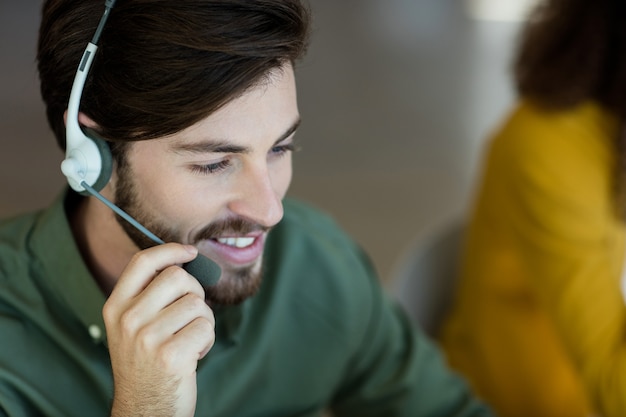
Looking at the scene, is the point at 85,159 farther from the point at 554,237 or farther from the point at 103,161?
the point at 554,237

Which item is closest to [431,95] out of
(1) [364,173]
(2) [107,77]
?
(1) [364,173]

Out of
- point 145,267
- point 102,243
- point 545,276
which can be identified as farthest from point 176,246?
point 545,276

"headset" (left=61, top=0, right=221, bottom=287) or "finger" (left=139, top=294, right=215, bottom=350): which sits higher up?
"headset" (left=61, top=0, right=221, bottom=287)

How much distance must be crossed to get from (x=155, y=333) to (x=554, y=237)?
35.9 inches

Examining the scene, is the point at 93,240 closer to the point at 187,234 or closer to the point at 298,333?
the point at 187,234

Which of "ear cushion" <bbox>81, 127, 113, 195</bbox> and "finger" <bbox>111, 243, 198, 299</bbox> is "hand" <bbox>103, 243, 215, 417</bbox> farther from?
"ear cushion" <bbox>81, 127, 113, 195</bbox>

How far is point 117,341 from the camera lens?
38.2 inches

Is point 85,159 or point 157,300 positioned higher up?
point 85,159

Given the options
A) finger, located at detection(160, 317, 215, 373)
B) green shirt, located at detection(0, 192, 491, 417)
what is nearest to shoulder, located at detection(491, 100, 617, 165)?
green shirt, located at detection(0, 192, 491, 417)

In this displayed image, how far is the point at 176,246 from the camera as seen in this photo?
1003 millimetres

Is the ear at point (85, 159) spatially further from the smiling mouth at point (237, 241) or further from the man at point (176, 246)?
the smiling mouth at point (237, 241)

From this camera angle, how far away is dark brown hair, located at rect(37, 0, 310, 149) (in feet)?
3.18

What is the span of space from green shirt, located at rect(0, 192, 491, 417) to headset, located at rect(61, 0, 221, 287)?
0.16m

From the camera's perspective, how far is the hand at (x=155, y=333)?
0.96 metres
